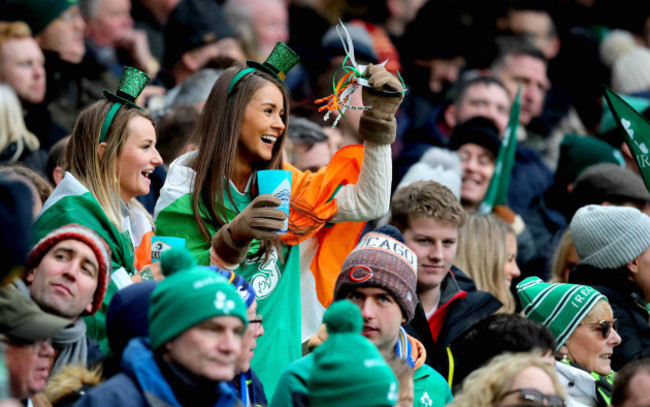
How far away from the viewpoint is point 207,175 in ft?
19.8

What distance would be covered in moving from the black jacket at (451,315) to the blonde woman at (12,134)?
280cm

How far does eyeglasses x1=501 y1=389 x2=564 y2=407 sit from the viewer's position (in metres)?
4.70

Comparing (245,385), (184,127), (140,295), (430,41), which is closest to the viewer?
(140,295)

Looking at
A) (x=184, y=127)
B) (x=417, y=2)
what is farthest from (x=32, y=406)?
(x=417, y=2)

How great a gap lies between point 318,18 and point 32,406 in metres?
8.35

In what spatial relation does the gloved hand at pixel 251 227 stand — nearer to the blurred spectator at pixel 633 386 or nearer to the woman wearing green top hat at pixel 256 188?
the woman wearing green top hat at pixel 256 188

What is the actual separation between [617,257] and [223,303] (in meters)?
3.54

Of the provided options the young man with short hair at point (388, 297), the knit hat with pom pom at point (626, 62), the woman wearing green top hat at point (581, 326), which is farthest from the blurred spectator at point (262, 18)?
the young man with short hair at point (388, 297)

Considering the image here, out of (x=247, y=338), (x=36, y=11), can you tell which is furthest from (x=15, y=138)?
(x=247, y=338)

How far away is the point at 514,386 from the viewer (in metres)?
4.79

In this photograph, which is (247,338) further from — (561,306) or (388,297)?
(561,306)

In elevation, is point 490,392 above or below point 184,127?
below

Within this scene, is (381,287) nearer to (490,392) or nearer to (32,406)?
(490,392)

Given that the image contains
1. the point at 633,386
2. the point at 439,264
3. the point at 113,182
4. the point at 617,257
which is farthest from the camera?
the point at 617,257
